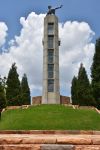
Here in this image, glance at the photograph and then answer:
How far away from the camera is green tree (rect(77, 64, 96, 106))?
61906 mm

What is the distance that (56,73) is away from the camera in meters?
56.3

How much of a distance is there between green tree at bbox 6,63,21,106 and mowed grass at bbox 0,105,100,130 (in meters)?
19.9

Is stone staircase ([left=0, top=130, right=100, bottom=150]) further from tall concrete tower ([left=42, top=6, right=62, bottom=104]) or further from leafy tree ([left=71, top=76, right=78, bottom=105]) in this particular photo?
leafy tree ([left=71, top=76, right=78, bottom=105])

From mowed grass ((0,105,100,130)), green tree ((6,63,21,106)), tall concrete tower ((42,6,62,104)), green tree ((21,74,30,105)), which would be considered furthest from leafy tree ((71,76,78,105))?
mowed grass ((0,105,100,130))

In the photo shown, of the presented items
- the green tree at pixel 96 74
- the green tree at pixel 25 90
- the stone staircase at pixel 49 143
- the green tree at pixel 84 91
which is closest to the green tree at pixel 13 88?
the green tree at pixel 25 90

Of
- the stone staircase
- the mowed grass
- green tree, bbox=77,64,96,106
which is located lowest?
the stone staircase

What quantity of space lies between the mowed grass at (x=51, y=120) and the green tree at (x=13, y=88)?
65.3 feet

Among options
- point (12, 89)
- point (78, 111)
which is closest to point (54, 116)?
point (78, 111)

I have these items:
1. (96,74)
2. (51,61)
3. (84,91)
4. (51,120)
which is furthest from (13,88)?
(51,120)

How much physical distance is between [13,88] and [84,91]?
13.3m

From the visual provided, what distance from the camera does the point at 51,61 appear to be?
2240 inches

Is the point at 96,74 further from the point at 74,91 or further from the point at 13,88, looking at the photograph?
the point at 74,91

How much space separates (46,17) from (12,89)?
16.3 meters

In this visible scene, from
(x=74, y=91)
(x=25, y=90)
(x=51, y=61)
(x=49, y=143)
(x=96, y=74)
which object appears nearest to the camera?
(x=49, y=143)
